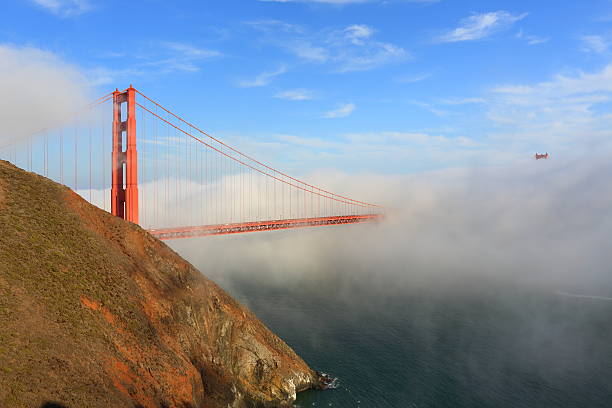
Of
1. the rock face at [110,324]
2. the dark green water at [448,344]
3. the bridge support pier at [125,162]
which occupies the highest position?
the bridge support pier at [125,162]

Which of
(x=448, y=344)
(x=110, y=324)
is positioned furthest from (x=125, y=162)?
(x=448, y=344)

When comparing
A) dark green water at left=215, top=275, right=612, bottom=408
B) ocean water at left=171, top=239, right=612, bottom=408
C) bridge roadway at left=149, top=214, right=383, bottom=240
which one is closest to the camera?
dark green water at left=215, top=275, right=612, bottom=408

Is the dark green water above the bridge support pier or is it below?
below

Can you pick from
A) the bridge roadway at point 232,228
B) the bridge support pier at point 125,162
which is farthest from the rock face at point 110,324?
the bridge roadway at point 232,228

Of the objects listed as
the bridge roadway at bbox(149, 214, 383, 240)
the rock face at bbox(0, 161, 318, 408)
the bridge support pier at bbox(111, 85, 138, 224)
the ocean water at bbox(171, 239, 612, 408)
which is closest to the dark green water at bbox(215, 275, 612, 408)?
the ocean water at bbox(171, 239, 612, 408)

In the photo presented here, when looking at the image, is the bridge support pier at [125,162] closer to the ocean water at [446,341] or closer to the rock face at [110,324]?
the rock face at [110,324]

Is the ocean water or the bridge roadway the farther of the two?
the bridge roadway

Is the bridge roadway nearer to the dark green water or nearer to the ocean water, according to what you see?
the dark green water
